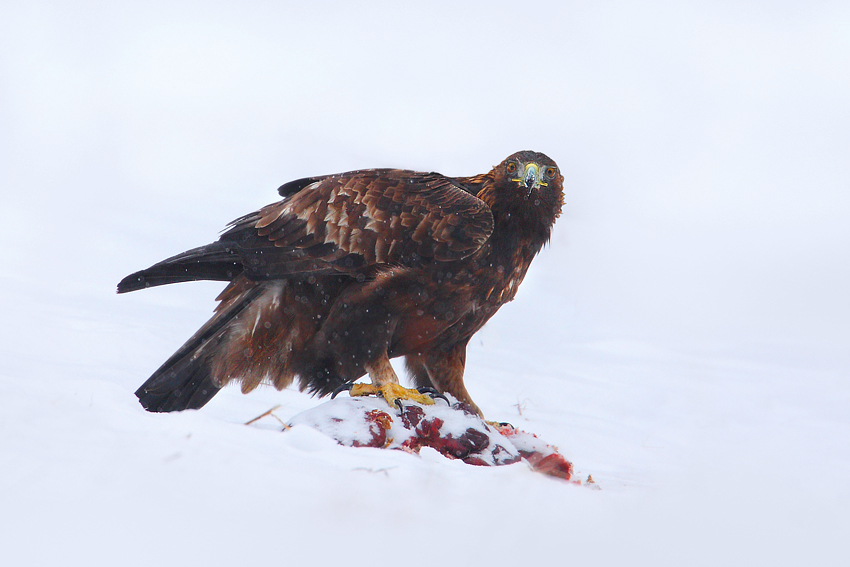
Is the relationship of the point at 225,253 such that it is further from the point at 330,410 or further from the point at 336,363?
the point at 330,410

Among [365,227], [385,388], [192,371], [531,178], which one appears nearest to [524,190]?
[531,178]

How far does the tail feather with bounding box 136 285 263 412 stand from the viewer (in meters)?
4.48

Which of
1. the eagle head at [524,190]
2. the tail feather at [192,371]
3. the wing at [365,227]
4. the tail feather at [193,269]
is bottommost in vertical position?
the tail feather at [192,371]

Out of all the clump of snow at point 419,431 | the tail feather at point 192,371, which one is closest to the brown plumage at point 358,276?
the tail feather at point 192,371

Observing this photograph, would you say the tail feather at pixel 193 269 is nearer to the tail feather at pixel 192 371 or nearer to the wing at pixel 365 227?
the wing at pixel 365 227

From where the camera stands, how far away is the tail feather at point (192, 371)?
176 inches

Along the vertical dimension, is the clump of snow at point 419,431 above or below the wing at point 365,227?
below

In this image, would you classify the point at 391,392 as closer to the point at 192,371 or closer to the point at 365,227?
the point at 365,227

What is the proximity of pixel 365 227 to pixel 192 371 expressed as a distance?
1.47 m

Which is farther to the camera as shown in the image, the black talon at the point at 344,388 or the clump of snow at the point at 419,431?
the black talon at the point at 344,388

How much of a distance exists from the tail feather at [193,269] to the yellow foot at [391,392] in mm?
1152

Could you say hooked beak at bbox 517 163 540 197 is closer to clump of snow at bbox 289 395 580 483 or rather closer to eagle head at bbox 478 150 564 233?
eagle head at bbox 478 150 564 233

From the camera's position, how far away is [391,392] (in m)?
3.94

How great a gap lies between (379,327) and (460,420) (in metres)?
0.71
